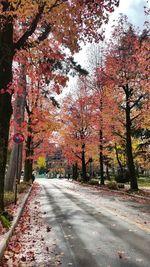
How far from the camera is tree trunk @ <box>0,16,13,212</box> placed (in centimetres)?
1048

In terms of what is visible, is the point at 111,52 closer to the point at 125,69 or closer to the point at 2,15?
the point at 125,69

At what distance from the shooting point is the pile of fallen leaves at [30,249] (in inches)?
267

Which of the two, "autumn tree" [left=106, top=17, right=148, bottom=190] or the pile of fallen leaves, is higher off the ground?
"autumn tree" [left=106, top=17, right=148, bottom=190]

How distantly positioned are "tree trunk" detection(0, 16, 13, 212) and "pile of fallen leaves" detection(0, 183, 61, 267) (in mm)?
1253

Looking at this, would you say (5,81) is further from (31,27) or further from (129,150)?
(129,150)

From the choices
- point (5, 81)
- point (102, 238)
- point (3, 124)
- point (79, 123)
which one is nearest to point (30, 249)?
point (102, 238)

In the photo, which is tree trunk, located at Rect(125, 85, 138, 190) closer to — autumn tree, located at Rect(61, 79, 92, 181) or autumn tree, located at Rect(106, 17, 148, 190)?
autumn tree, located at Rect(106, 17, 148, 190)

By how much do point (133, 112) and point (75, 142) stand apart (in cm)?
1985

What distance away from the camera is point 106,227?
10719 mm

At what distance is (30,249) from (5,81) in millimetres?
4902

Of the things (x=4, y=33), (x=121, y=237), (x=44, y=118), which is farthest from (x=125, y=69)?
(x=121, y=237)

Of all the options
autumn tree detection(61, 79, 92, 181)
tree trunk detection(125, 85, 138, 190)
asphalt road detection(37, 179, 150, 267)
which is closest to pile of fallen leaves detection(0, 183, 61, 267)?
asphalt road detection(37, 179, 150, 267)

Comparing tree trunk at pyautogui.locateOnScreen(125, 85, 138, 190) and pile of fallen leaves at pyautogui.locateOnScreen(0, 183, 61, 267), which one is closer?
pile of fallen leaves at pyautogui.locateOnScreen(0, 183, 61, 267)

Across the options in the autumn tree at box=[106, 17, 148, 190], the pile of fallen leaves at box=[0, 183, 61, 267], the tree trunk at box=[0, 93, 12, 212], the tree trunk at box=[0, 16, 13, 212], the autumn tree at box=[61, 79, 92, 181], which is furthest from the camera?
the autumn tree at box=[61, 79, 92, 181]
